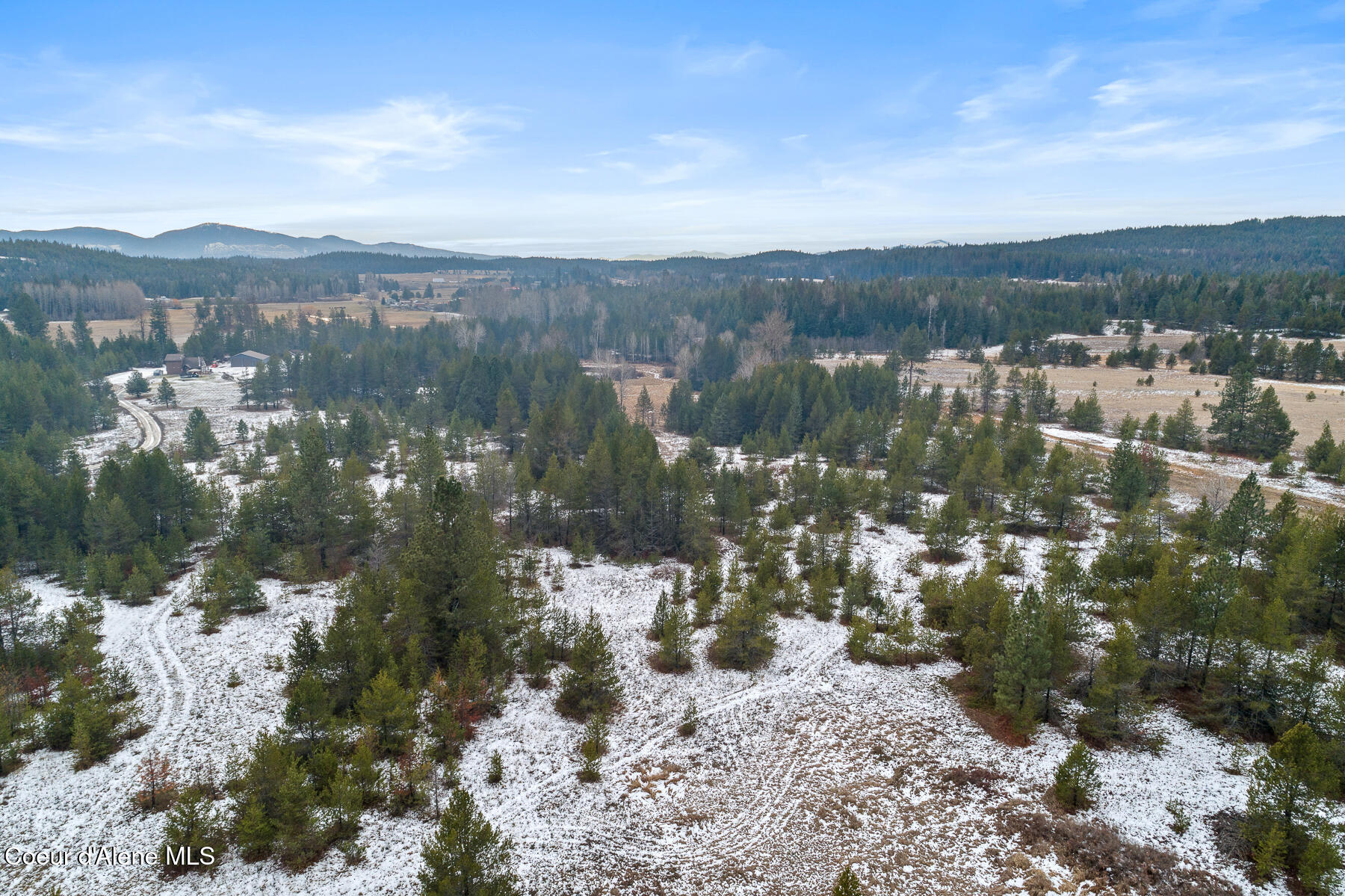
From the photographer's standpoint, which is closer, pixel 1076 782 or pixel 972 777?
pixel 1076 782

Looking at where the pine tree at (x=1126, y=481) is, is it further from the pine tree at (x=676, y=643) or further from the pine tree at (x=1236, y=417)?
the pine tree at (x=676, y=643)

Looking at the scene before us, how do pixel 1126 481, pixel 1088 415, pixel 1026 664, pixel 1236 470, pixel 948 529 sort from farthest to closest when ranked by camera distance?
pixel 1088 415
pixel 1236 470
pixel 1126 481
pixel 948 529
pixel 1026 664

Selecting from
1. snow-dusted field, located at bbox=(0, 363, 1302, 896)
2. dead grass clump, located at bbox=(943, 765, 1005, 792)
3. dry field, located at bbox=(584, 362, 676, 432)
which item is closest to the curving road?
snow-dusted field, located at bbox=(0, 363, 1302, 896)

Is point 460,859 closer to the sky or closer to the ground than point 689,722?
closer to the sky

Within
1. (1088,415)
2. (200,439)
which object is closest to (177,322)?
(200,439)

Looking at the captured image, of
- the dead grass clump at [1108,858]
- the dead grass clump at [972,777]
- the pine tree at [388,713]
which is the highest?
the pine tree at [388,713]

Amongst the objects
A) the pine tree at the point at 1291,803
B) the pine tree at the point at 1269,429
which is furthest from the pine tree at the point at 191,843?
the pine tree at the point at 1269,429

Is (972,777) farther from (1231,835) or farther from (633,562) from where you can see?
(633,562)
